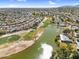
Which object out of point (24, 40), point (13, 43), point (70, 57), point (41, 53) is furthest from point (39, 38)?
point (70, 57)

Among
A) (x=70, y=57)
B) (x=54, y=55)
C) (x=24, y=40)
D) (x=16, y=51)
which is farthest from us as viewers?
(x=24, y=40)

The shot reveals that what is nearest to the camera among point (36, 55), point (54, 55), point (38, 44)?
point (54, 55)

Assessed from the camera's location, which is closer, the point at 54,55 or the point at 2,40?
the point at 54,55

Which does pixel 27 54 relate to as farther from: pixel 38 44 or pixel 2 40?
pixel 2 40

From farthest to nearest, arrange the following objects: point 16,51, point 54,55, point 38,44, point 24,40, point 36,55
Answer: point 24,40, point 38,44, point 16,51, point 36,55, point 54,55

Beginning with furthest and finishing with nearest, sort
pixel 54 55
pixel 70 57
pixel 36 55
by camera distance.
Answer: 1. pixel 36 55
2. pixel 54 55
3. pixel 70 57

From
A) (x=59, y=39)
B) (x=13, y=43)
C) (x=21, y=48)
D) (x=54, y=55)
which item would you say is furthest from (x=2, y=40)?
(x=54, y=55)

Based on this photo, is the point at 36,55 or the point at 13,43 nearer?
the point at 36,55

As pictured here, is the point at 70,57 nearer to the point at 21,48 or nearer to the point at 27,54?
the point at 27,54
